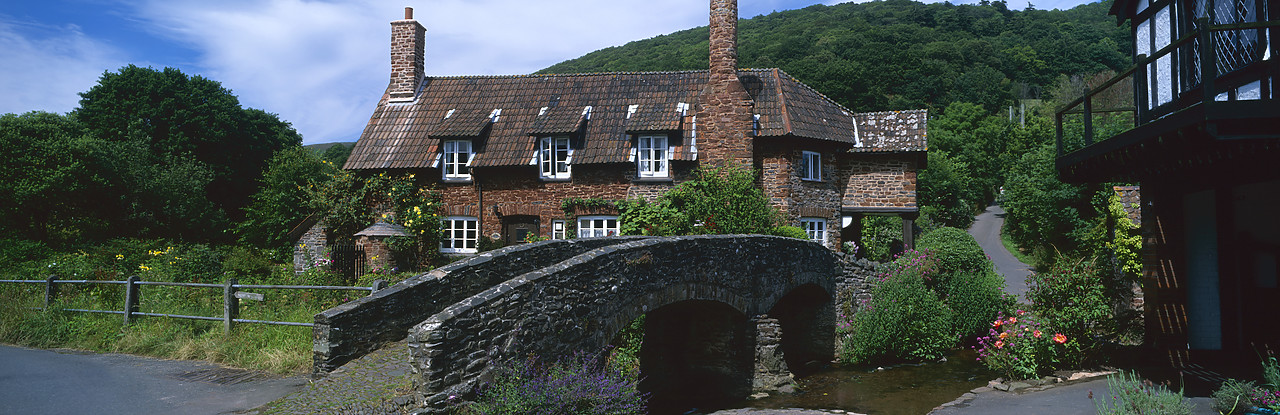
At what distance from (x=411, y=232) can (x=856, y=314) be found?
1291 cm

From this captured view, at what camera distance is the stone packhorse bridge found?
758cm

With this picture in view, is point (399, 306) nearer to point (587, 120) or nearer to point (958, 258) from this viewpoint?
point (587, 120)

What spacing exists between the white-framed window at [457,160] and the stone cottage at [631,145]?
4 cm

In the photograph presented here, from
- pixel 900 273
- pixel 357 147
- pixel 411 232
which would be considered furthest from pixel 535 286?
pixel 357 147

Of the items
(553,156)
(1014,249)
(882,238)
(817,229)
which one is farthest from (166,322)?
(1014,249)

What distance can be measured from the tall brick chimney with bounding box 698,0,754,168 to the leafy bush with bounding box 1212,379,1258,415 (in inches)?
491

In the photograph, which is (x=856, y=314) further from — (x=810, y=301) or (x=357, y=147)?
(x=357, y=147)

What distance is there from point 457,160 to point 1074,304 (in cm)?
1702

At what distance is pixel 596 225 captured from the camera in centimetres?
2161

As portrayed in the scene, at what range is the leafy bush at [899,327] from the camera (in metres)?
16.7

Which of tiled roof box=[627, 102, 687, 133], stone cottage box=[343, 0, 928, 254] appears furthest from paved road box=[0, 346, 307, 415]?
tiled roof box=[627, 102, 687, 133]

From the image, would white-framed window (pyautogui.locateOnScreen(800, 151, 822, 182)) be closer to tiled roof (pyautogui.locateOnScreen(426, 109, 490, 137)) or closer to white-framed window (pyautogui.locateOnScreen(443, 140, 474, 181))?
tiled roof (pyautogui.locateOnScreen(426, 109, 490, 137))

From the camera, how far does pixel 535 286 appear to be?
27.0 feet

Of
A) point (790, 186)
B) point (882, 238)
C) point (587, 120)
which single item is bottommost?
point (882, 238)
